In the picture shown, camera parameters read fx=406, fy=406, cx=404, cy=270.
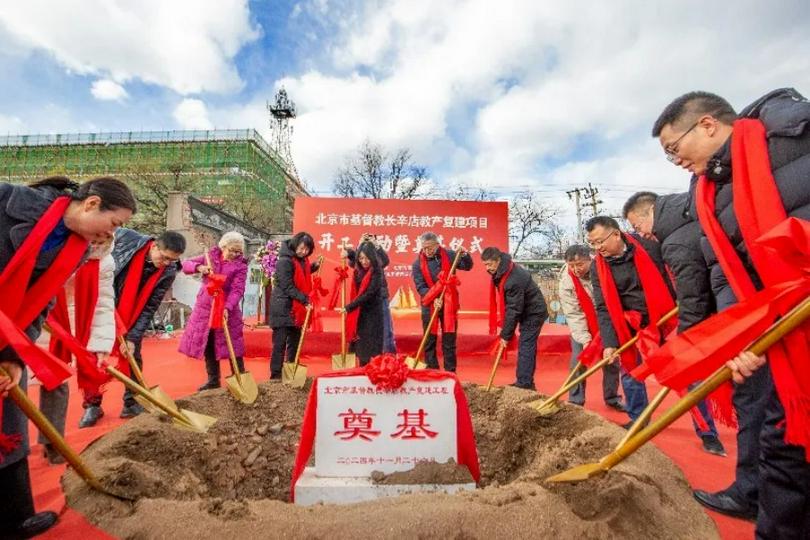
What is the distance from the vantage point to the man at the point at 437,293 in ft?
14.3

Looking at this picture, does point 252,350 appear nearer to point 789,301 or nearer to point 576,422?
point 576,422

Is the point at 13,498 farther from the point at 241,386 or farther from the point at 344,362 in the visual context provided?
the point at 344,362

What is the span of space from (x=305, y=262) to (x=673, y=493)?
3553mm

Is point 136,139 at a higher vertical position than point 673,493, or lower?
higher

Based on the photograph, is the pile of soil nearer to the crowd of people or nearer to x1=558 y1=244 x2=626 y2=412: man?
the crowd of people

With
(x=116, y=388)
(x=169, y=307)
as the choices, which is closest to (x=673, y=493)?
(x=116, y=388)

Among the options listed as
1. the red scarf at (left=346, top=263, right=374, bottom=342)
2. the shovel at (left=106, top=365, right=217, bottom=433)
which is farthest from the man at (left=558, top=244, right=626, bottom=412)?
the shovel at (left=106, top=365, right=217, bottom=433)

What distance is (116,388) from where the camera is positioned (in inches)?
146

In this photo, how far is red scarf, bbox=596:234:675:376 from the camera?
2619mm

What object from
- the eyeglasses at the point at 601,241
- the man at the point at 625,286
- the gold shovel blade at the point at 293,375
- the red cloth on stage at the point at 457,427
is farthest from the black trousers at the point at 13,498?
the eyeglasses at the point at 601,241

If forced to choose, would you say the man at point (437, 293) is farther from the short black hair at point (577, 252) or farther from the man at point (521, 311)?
the short black hair at point (577, 252)

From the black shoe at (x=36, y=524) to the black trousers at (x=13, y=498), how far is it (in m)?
0.03

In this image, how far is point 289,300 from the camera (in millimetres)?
3939

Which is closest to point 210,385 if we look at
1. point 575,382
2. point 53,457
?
point 53,457
